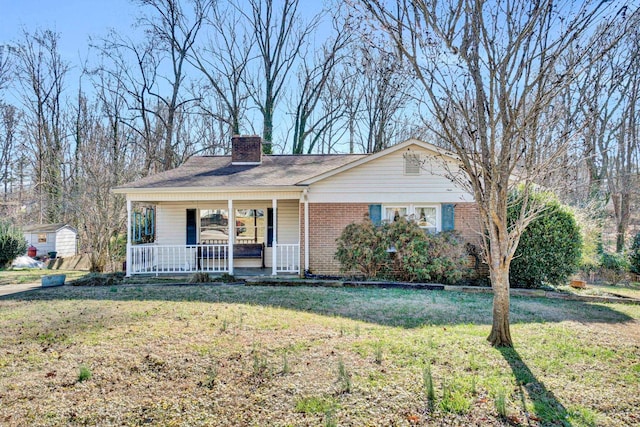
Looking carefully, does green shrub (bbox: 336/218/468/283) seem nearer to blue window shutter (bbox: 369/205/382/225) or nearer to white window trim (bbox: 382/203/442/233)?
blue window shutter (bbox: 369/205/382/225)

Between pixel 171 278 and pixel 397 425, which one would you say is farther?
pixel 171 278

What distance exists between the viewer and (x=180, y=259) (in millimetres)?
12859

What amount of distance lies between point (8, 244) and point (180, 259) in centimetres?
879

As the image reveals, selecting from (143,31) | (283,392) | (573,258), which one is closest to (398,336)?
(283,392)

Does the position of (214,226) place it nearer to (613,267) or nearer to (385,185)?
(385,185)

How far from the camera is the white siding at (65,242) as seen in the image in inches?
862

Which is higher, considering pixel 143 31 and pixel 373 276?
pixel 143 31

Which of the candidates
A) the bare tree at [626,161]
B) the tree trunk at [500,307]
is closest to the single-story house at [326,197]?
the tree trunk at [500,307]

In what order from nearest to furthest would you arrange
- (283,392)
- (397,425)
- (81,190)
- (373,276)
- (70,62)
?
1. (397,425)
2. (283,392)
3. (373,276)
4. (81,190)
5. (70,62)

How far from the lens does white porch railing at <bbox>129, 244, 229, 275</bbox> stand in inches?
464

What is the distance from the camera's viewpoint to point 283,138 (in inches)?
1043

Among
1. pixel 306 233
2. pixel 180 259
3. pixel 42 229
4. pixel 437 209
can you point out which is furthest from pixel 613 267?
pixel 42 229

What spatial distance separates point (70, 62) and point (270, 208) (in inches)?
885

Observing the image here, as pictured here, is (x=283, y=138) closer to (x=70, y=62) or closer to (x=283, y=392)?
(x=70, y=62)
